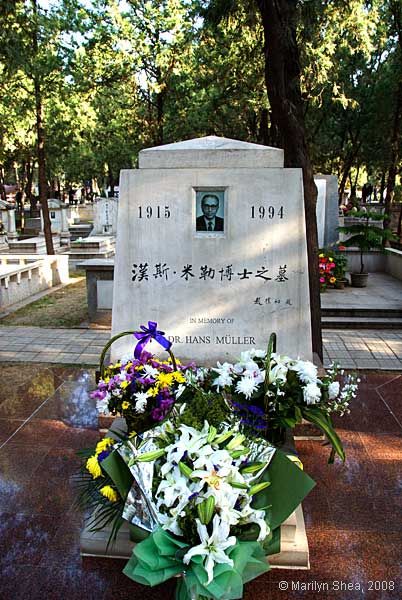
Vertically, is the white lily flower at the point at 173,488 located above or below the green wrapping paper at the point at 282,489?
above

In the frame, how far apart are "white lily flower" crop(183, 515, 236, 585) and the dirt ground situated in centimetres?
786

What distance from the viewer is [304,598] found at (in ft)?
9.04

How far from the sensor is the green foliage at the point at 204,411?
2.73 meters

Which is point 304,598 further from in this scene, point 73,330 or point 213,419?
point 73,330

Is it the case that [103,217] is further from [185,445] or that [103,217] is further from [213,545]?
[213,545]

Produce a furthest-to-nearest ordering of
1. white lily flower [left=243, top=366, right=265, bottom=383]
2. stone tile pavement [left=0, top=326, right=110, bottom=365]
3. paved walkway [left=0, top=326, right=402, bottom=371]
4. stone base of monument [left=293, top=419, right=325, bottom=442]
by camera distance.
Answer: stone tile pavement [left=0, top=326, right=110, bottom=365] < paved walkway [left=0, top=326, right=402, bottom=371] < stone base of monument [left=293, top=419, right=325, bottom=442] < white lily flower [left=243, top=366, right=265, bottom=383]

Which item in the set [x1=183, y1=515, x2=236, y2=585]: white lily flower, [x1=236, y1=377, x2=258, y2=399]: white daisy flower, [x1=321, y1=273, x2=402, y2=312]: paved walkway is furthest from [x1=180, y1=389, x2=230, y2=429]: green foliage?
[x1=321, y1=273, x2=402, y2=312]: paved walkway

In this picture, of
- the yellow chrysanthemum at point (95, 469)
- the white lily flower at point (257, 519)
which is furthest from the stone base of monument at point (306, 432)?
the white lily flower at point (257, 519)

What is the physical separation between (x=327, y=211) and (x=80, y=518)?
45.1 feet

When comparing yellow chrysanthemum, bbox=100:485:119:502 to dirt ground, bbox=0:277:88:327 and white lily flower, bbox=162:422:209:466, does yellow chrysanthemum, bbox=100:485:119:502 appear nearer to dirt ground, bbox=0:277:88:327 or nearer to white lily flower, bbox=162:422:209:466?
white lily flower, bbox=162:422:209:466

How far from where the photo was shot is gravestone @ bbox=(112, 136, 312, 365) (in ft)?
15.0

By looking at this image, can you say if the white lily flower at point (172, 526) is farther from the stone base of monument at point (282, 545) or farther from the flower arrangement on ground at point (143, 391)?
the flower arrangement on ground at point (143, 391)

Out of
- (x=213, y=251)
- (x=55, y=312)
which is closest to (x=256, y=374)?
(x=213, y=251)

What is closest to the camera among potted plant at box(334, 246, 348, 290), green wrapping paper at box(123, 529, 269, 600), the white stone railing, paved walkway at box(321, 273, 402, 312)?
green wrapping paper at box(123, 529, 269, 600)
